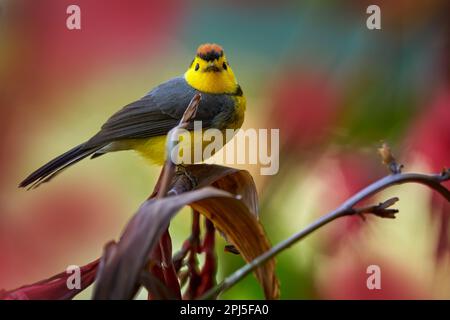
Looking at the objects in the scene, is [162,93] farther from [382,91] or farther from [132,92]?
[382,91]

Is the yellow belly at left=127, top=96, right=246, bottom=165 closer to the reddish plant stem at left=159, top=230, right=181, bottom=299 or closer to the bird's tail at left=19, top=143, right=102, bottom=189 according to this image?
the bird's tail at left=19, top=143, right=102, bottom=189

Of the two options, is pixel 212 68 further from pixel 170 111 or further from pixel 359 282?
pixel 359 282

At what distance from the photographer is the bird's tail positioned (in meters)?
0.88

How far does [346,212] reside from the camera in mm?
426

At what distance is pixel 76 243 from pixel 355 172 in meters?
0.41

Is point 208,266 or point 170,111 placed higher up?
point 170,111

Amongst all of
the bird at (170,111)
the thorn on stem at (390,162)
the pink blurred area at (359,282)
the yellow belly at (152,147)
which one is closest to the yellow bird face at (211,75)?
the bird at (170,111)

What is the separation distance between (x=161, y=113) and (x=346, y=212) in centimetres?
76

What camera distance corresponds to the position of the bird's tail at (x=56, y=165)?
88 cm

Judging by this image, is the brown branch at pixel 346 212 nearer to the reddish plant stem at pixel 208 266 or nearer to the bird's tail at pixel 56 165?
the reddish plant stem at pixel 208 266

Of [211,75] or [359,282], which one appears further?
[211,75]

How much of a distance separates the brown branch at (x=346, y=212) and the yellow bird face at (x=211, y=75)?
29.2 inches

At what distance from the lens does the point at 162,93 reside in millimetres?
1190

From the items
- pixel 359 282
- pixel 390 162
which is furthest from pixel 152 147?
pixel 390 162
